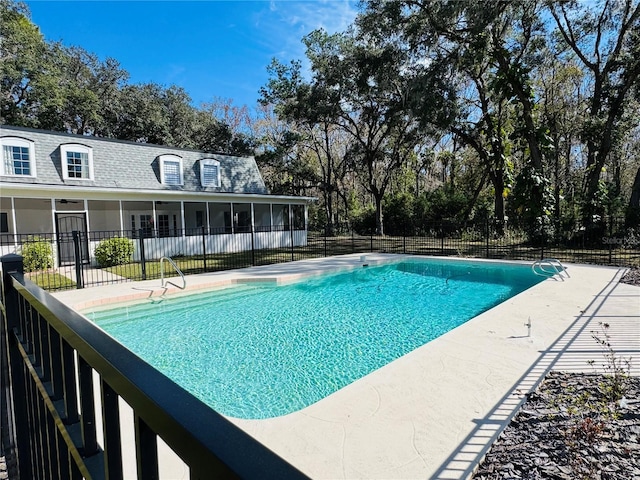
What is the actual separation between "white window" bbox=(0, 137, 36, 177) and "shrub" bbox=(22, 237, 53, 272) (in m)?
3.87

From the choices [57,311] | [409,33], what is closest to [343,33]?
[409,33]

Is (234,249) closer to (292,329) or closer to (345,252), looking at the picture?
(345,252)

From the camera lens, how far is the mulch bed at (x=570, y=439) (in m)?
2.73

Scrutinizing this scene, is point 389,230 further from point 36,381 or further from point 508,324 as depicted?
point 36,381

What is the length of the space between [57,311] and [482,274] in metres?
13.3

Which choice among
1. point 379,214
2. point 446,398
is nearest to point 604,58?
point 379,214

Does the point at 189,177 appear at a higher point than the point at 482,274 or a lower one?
higher

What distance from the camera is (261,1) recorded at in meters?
15.0

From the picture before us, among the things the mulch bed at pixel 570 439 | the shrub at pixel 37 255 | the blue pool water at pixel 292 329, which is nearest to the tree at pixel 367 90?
the blue pool water at pixel 292 329

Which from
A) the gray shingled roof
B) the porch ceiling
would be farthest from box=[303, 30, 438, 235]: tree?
the porch ceiling

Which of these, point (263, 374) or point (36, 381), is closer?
point (36, 381)

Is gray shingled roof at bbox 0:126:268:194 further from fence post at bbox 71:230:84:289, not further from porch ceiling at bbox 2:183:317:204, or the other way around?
fence post at bbox 71:230:84:289

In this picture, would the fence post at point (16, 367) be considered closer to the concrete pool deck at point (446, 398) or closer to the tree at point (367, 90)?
the concrete pool deck at point (446, 398)

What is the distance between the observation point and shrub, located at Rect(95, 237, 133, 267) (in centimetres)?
1380
